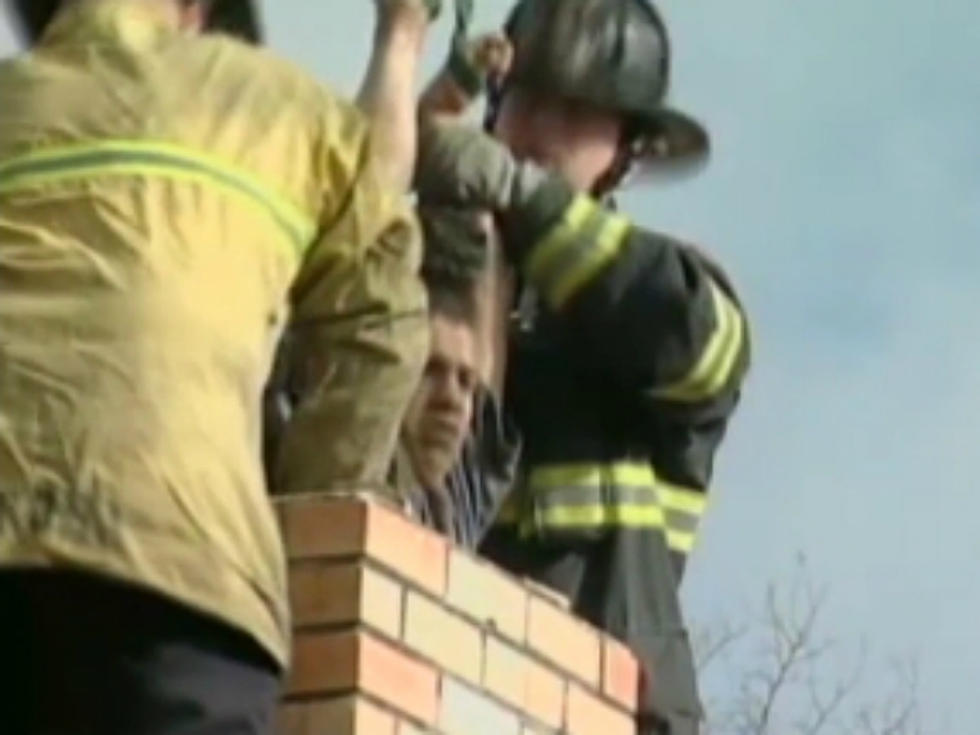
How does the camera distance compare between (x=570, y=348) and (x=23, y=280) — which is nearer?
(x=23, y=280)

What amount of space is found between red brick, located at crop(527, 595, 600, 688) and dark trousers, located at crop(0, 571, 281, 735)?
1180 millimetres

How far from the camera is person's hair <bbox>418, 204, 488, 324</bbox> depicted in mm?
5199

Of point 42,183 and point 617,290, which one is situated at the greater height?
point 42,183

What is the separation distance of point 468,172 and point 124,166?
4.46ft

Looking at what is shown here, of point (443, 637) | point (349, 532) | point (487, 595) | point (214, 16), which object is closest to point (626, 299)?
point (487, 595)

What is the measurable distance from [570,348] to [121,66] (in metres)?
1.54

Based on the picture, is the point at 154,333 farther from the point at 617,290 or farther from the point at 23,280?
the point at 617,290

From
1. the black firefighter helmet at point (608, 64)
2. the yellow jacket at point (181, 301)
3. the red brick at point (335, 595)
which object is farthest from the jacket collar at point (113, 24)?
the black firefighter helmet at point (608, 64)

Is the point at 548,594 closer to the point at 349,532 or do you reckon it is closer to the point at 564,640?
the point at 564,640

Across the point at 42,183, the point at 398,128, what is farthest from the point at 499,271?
the point at 42,183

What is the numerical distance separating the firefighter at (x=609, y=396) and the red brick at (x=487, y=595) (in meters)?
0.49

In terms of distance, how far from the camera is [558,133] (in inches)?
222

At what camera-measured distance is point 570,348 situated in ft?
17.9

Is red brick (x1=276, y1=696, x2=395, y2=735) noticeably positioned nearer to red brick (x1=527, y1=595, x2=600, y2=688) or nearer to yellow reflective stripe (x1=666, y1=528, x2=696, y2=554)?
red brick (x1=527, y1=595, x2=600, y2=688)
